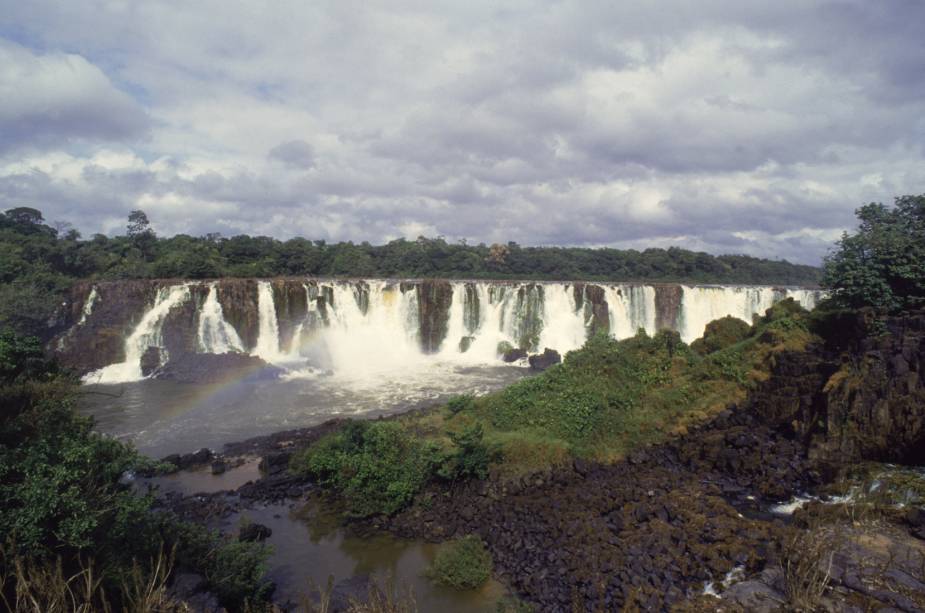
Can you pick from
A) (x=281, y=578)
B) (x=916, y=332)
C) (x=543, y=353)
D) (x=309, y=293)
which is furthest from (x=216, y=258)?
(x=916, y=332)

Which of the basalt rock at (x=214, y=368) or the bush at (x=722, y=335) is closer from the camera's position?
the bush at (x=722, y=335)

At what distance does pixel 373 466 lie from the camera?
11383 mm

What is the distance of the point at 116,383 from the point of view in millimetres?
24141

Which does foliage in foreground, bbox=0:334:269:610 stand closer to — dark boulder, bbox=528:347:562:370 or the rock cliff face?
the rock cliff face

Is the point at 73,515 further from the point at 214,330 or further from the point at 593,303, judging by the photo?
the point at 593,303

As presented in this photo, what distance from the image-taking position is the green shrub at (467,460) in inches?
452

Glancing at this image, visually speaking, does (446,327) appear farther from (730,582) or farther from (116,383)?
(730,582)

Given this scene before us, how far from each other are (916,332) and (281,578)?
14.4 m

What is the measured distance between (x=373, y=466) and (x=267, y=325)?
62.3 ft

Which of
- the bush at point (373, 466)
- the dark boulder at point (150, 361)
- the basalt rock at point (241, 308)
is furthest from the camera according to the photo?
the basalt rock at point (241, 308)

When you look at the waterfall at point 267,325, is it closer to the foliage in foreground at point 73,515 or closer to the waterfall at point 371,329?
the waterfall at point 371,329

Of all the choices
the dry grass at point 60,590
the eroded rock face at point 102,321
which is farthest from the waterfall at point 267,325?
the dry grass at point 60,590

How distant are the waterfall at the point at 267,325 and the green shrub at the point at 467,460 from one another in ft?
60.6

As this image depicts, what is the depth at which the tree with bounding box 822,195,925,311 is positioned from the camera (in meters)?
13.7
